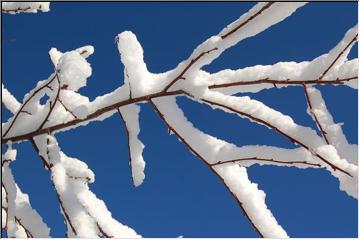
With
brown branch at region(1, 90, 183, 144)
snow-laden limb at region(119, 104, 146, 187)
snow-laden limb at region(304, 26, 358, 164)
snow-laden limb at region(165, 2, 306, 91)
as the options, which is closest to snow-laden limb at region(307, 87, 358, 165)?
snow-laden limb at region(304, 26, 358, 164)

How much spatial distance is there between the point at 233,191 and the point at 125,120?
0.38 metres

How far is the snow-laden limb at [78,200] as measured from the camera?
1244 mm

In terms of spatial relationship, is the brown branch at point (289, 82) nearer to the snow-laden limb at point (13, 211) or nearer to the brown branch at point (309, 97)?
the brown branch at point (309, 97)

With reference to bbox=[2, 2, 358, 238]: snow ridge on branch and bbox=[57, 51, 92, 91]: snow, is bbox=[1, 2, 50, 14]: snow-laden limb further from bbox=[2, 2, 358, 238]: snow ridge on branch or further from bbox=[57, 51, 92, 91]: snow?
bbox=[57, 51, 92, 91]: snow

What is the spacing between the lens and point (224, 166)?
1.22 metres

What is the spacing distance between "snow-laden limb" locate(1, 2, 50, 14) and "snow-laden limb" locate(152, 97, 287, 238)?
2.15ft

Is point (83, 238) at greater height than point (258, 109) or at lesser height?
lesser

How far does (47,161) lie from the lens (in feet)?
4.84

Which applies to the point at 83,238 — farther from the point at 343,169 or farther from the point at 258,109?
the point at 343,169

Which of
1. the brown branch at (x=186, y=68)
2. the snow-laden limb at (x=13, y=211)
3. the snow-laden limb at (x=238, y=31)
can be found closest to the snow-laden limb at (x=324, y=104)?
the snow-laden limb at (x=238, y=31)

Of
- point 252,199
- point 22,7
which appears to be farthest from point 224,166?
point 22,7

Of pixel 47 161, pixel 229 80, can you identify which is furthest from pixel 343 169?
pixel 47 161

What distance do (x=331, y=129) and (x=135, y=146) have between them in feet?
1.89

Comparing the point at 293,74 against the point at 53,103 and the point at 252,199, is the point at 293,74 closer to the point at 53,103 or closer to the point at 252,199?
the point at 252,199
